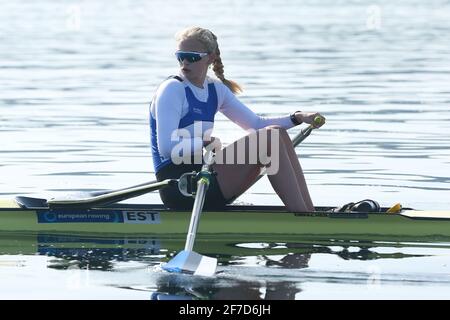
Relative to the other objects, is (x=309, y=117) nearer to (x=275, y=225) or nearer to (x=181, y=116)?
(x=275, y=225)

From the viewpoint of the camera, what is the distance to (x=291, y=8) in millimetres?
78938

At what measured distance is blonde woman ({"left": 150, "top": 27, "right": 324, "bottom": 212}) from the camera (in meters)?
13.1

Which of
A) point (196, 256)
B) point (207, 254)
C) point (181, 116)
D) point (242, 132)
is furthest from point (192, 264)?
point (242, 132)

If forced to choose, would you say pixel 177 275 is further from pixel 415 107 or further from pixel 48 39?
pixel 48 39

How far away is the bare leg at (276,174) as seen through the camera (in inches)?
516

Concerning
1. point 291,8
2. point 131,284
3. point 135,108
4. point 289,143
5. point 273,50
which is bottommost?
point 131,284

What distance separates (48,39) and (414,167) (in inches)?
1380

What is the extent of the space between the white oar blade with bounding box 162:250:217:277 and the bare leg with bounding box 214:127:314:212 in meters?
1.02

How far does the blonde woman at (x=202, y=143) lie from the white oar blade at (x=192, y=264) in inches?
37.9

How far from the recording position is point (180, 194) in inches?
521

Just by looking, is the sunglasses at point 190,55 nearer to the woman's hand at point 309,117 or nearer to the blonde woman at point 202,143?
the blonde woman at point 202,143

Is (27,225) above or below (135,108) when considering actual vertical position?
below

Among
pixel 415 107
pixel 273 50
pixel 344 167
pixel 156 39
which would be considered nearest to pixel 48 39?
pixel 156 39

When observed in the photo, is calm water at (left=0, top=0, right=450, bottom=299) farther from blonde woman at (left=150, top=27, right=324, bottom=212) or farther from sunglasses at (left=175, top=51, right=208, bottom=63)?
sunglasses at (left=175, top=51, right=208, bottom=63)
